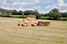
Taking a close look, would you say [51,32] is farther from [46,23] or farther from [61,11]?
[61,11]

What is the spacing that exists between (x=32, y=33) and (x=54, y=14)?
0.56 m

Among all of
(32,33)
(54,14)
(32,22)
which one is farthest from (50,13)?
(32,33)

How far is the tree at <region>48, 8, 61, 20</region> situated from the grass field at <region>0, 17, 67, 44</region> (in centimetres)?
10

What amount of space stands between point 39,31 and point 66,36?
508 mm

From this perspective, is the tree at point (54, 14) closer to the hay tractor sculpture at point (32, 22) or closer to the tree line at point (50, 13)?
the tree line at point (50, 13)

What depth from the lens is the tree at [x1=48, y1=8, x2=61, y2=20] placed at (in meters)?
2.97

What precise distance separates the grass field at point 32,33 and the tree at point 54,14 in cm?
10

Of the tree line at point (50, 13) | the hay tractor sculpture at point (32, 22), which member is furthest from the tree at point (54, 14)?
the hay tractor sculpture at point (32, 22)

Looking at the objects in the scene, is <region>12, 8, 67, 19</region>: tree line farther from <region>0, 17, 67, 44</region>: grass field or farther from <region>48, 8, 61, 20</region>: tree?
<region>0, 17, 67, 44</region>: grass field

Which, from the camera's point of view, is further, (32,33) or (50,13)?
(50,13)

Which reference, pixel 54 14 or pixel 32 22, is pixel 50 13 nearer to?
pixel 54 14

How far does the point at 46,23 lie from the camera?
119 inches

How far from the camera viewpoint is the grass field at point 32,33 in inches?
109

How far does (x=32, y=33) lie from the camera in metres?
2.91
